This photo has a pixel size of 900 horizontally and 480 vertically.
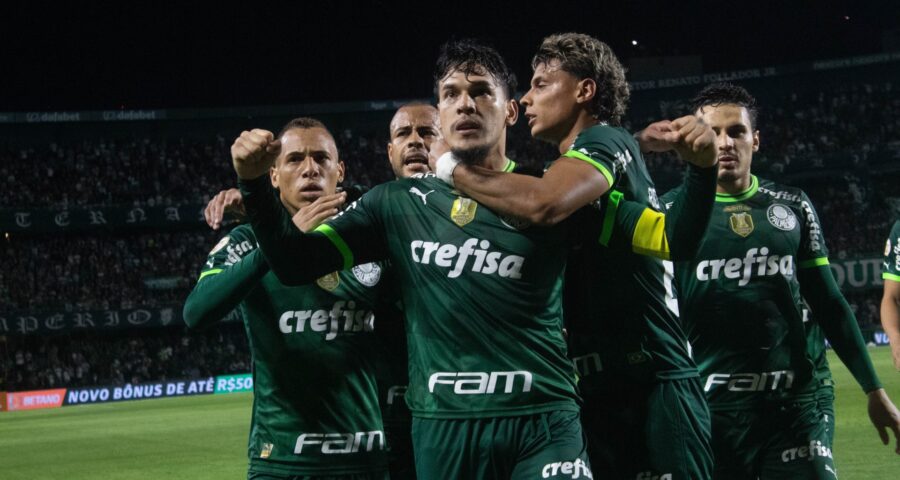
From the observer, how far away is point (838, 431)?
13609mm

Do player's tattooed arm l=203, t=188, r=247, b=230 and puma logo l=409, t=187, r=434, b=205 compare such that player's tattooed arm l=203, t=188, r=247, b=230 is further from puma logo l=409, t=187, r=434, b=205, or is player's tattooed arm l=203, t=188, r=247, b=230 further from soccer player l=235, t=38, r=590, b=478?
puma logo l=409, t=187, r=434, b=205

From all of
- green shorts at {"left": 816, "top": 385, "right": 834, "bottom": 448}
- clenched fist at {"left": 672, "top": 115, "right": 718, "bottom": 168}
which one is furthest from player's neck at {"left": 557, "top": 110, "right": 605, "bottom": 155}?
green shorts at {"left": 816, "top": 385, "right": 834, "bottom": 448}

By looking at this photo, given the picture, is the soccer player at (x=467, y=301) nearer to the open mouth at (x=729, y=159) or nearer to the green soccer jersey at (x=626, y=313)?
the green soccer jersey at (x=626, y=313)

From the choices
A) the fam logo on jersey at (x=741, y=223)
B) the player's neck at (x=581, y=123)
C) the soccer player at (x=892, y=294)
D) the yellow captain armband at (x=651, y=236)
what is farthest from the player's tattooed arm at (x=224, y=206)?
the soccer player at (x=892, y=294)

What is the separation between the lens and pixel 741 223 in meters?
5.63

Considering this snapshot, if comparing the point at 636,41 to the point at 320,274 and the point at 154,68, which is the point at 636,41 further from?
the point at 320,274

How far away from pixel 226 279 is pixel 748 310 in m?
2.73

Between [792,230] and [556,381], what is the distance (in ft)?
8.00

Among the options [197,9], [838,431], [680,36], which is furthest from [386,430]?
[680,36]

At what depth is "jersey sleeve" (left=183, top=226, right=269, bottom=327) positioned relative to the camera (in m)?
4.32

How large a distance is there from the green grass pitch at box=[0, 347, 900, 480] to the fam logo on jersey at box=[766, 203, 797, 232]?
205 inches

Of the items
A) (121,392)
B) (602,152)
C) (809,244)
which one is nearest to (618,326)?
(602,152)

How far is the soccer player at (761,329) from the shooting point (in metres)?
5.53

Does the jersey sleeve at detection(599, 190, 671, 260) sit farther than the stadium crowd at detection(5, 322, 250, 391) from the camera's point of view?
No
